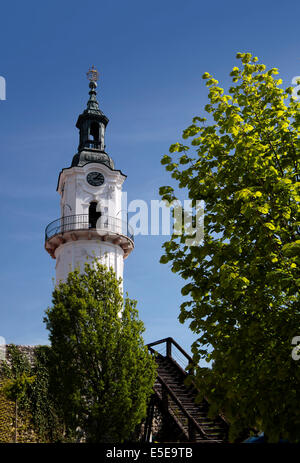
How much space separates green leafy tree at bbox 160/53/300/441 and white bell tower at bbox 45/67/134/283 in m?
21.7

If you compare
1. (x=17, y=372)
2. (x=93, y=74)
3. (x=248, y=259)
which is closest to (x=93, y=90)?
(x=93, y=74)

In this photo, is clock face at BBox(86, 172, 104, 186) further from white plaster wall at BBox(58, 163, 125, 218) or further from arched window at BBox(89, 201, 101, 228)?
arched window at BBox(89, 201, 101, 228)

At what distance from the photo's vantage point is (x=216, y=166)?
27.9 ft

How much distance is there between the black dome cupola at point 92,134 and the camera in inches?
1355

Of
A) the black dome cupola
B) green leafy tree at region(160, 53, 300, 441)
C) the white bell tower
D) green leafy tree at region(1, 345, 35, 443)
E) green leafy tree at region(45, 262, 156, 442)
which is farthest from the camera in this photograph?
the black dome cupola

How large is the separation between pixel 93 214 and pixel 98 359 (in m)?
15.8

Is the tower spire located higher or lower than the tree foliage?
higher

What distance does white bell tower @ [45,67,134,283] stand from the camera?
30938 mm

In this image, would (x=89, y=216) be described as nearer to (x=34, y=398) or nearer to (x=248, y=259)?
(x=34, y=398)

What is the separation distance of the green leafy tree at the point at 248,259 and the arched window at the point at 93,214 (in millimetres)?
23806

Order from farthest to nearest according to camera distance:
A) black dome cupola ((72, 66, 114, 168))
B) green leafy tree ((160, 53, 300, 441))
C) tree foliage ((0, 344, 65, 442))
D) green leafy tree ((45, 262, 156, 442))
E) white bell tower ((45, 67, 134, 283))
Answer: black dome cupola ((72, 66, 114, 168)) → white bell tower ((45, 67, 134, 283)) → tree foliage ((0, 344, 65, 442)) → green leafy tree ((45, 262, 156, 442)) → green leafy tree ((160, 53, 300, 441))

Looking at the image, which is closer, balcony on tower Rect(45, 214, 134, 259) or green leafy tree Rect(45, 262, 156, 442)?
green leafy tree Rect(45, 262, 156, 442)

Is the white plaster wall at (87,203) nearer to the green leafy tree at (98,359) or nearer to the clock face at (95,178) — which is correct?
the clock face at (95,178)

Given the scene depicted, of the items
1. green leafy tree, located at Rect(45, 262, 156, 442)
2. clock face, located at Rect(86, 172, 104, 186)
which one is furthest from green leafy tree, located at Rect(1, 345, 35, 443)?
clock face, located at Rect(86, 172, 104, 186)
